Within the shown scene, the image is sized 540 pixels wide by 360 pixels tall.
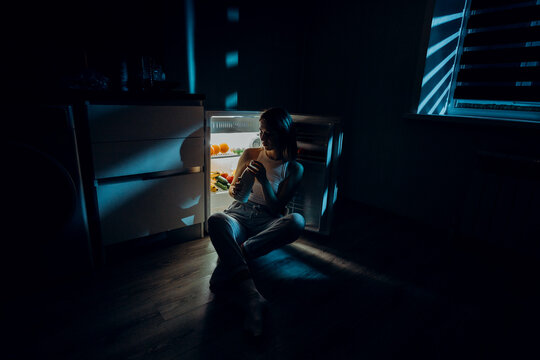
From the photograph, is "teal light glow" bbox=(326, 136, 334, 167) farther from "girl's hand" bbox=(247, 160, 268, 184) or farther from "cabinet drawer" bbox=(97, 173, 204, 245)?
"cabinet drawer" bbox=(97, 173, 204, 245)

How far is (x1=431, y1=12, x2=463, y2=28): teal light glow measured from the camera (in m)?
2.18

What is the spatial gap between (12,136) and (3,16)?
0.76m

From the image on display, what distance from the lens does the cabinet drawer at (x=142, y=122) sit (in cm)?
151

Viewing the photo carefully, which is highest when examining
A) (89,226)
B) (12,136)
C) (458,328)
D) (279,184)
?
(12,136)

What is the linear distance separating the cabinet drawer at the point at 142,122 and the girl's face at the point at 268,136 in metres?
0.42

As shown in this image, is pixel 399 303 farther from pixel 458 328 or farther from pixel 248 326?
pixel 248 326

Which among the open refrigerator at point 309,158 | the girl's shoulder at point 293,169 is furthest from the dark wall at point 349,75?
the girl's shoulder at point 293,169

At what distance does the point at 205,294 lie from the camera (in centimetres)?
153

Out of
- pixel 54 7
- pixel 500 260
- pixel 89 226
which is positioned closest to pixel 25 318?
pixel 89 226

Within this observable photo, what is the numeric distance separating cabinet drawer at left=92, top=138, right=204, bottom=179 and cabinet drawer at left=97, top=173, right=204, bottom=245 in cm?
7

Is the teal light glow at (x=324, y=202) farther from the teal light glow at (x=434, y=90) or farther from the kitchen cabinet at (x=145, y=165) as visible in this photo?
the teal light glow at (x=434, y=90)

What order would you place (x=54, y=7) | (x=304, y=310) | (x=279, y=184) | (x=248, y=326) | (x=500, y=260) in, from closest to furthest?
1. (x=248, y=326)
2. (x=304, y=310)
3. (x=54, y=7)
4. (x=279, y=184)
5. (x=500, y=260)

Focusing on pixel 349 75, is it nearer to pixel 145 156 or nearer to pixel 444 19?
pixel 444 19

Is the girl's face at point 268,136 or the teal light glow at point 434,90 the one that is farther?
the teal light glow at point 434,90
